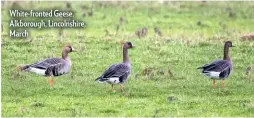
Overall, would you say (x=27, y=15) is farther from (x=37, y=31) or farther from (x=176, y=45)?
(x=37, y=31)

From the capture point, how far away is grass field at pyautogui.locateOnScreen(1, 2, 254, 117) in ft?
53.0

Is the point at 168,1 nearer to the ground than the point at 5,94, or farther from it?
farther from it

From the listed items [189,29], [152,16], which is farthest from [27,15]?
[152,16]

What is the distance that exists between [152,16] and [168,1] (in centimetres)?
460

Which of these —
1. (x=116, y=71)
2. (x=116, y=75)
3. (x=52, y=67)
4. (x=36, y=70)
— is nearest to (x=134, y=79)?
(x=116, y=71)

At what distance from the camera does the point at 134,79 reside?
19.7 meters

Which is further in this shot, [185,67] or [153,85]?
[185,67]

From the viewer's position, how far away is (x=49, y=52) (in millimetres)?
23328

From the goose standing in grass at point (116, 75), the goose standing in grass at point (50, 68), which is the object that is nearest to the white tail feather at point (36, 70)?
the goose standing in grass at point (50, 68)

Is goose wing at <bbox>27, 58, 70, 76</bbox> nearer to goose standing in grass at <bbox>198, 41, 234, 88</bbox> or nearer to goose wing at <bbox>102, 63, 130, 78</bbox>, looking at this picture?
goose wing at <bbox>102, 63, 130, 78</bbox>

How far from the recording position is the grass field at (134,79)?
16.1m

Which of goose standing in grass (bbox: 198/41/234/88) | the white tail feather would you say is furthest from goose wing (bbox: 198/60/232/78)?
the white tail feather

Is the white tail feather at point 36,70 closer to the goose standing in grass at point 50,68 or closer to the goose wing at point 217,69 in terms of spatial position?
the goose standing in grass at point 50,68

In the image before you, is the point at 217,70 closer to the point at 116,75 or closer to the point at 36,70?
the point at 116,75
